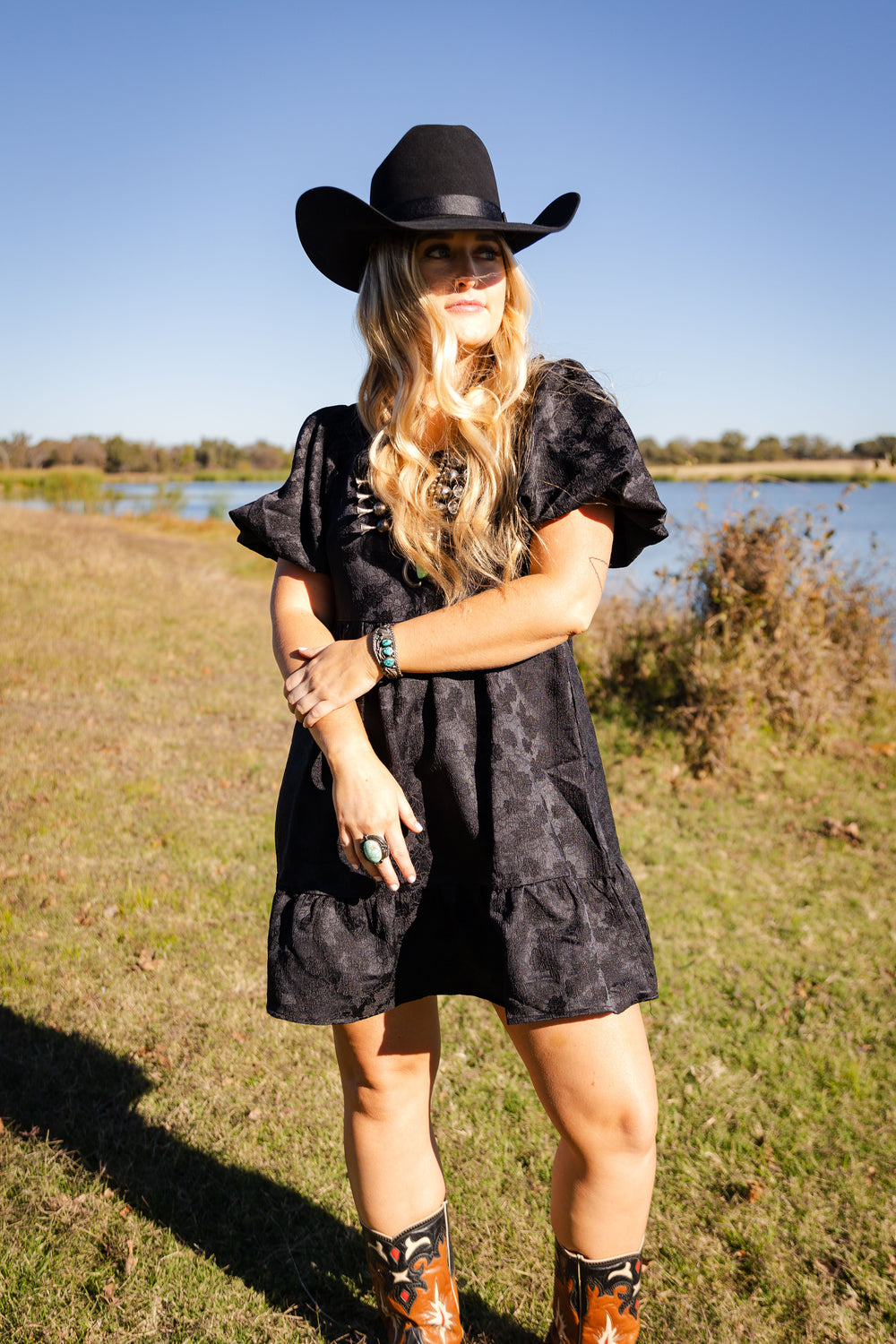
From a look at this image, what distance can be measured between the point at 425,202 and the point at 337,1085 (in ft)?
9.24

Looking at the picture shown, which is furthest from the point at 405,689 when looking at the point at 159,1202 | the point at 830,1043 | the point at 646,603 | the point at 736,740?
the point at 646,603

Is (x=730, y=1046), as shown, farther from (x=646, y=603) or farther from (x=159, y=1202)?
(x=646, y=603)

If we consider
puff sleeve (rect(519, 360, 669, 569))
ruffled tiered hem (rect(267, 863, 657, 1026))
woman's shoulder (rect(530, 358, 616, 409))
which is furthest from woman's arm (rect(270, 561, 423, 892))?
woman's shoulder (rect(530, 358, 616, 409))

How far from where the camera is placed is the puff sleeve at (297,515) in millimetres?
1751

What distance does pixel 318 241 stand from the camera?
5.82 ft

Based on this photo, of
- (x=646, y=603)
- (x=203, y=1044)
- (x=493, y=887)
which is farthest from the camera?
(x=646, y=603)

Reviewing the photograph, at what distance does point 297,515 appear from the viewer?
5.84 feet

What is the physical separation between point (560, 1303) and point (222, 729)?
616cm

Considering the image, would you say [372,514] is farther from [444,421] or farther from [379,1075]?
[379,1075]

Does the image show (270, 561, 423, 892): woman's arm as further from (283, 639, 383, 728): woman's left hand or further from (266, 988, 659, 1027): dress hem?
(266, 988, 659, 1027): dress hem

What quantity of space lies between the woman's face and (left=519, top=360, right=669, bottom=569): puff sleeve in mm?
176

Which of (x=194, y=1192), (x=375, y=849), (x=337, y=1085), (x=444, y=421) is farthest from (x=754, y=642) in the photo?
(x=375, y=849)

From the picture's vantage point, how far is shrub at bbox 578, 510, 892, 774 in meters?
6.29

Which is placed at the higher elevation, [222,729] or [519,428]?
[519,428]
